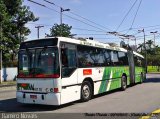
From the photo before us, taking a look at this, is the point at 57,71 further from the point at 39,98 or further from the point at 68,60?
the point at 39,98

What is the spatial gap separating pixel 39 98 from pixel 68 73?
58.4 inches

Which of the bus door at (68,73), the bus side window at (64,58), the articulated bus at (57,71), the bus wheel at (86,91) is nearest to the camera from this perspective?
the articulated bus at (57,71)

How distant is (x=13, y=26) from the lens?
43.3m

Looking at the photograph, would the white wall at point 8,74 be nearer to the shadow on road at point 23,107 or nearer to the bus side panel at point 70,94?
the shadow on road at point 23,107

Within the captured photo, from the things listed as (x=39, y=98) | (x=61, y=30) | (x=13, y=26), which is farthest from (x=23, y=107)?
(x=61, y=30)

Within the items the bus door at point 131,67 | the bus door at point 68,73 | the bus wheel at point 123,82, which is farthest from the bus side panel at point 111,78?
the bus door at point 68,73

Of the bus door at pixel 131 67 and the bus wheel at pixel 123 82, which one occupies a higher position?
the bus door at pixel 131 67

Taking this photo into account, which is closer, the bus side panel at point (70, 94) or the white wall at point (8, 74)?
the bus side panel at point (70, 94)

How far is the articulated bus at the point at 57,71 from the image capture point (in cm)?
1244

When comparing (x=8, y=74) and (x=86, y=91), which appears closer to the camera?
(x=86, y=91)

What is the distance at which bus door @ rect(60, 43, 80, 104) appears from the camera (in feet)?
41.7

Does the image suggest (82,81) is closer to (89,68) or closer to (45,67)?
(89,68)

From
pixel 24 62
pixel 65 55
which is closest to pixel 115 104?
pixel 65 55

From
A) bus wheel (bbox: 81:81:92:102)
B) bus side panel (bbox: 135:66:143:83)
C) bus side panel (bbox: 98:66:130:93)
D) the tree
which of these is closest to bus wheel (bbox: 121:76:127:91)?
bus side panel (bbox: 98:66:130:93)
